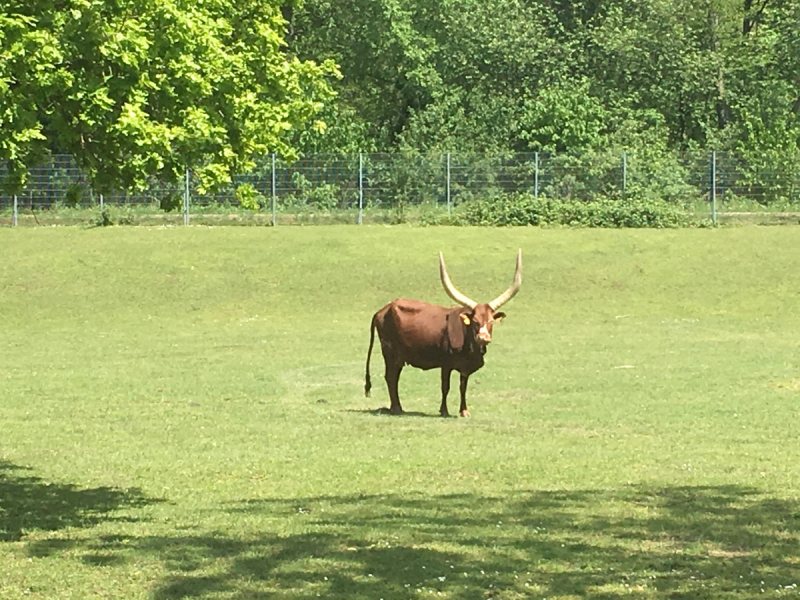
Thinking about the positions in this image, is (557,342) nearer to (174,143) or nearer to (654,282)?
(654,282)

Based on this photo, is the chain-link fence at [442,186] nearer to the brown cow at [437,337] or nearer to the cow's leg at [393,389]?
the brown cow at [437,337]

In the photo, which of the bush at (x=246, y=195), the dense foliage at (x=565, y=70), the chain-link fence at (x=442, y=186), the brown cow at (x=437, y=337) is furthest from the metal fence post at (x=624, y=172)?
the bush at (x=246, y=195)

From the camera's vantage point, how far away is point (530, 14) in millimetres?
54156

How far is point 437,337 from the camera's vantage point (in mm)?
17391

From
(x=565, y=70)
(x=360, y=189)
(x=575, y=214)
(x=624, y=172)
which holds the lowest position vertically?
(x=575, y=214)

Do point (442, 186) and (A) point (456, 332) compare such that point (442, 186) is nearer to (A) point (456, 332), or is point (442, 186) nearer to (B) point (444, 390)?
(A) point (456, 332)

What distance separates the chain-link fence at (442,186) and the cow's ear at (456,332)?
82.4 feet

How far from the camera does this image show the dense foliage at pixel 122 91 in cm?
975

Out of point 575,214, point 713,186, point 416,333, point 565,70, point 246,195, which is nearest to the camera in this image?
point 246,195

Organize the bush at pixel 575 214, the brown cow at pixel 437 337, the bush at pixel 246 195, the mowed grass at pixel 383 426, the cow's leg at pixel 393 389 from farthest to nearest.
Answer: the bush at pixel 575 214 < the cow's leg at pixel 393 389 < the brown cow at pixel 437 337 < the bush at pixel 246 195 < the mowed grass at pixel 383 426

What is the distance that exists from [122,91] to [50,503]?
3.47 metres

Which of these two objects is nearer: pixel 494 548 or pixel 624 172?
pixel 494 548

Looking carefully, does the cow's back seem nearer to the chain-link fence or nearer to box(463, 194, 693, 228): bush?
box(463, 194, 693, 228): bush

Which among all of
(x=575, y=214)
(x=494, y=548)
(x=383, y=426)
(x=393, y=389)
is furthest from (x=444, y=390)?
(x=575, y=214)
